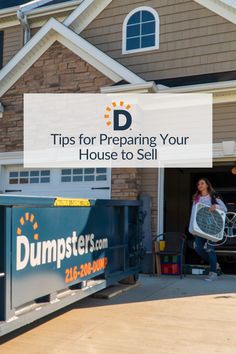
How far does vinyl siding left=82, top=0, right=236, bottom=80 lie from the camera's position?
953 centimetres

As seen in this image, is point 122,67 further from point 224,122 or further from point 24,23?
point 24,23

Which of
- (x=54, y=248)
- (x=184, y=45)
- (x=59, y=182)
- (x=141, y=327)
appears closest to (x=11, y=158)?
(x=59, y=182)

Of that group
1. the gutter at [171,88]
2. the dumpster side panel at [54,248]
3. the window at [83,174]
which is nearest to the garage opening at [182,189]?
the window at [83,174]

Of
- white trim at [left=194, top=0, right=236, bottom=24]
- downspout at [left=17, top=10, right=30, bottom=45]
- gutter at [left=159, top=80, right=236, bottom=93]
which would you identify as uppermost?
downspout at [left=17, top=10, right=30, bottom=45]

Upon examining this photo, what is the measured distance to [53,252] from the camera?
15.1 feet

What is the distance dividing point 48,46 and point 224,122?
4529 millimetres

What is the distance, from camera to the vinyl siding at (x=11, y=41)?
12945mm

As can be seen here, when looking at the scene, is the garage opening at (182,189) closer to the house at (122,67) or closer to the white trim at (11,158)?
the house at (122,67)

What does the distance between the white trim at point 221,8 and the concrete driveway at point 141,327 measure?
5856 mm

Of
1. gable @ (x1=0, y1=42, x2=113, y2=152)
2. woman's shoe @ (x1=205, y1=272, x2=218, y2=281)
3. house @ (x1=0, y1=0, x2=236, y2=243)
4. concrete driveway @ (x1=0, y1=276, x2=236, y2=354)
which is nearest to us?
concrete driveway @ (x1=0, y1=276, x2=236, y2=354)

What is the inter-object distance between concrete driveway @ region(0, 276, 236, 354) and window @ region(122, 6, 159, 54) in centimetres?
582

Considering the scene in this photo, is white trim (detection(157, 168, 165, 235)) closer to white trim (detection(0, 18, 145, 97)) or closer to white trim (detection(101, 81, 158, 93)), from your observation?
white trim (detection(101, 81, 158, 93))

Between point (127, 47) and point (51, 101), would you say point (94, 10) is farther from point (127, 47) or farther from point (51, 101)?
point (51, 101)

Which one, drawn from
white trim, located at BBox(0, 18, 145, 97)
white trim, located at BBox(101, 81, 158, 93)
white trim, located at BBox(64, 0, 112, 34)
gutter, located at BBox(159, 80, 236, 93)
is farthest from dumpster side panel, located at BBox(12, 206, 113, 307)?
white trim, located at BBox(64, 0, 112, 34)
